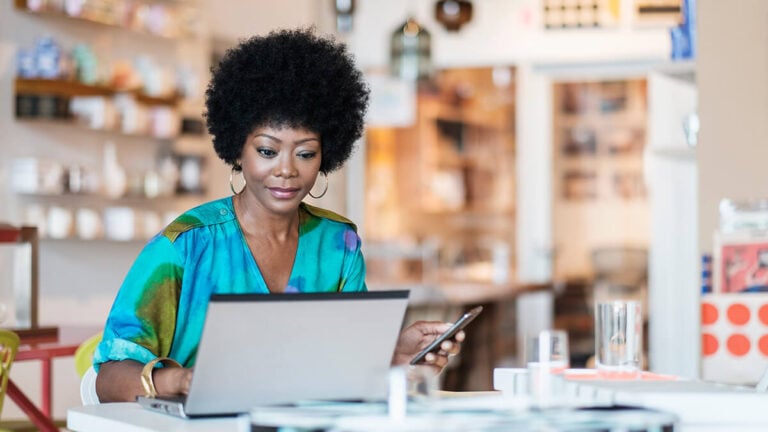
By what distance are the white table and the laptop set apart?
21 millimetres

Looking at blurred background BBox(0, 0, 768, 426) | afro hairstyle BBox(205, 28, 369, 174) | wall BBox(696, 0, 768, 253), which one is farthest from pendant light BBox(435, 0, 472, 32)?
afro hairstyle BBox(205, 28, 369, 174)

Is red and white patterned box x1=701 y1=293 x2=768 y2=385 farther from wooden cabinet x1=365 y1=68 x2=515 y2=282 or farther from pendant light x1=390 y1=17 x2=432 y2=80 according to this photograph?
wooden cabinet x1=365 y1=68 x2=515 y2=282

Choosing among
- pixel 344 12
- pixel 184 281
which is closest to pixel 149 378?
pixel 184 281

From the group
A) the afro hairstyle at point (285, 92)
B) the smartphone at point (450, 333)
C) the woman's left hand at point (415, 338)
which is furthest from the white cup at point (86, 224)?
the smartphone at point (450, 333)

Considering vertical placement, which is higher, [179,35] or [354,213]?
[179,35]

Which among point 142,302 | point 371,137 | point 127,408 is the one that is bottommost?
point 127,408

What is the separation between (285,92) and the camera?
2369mm

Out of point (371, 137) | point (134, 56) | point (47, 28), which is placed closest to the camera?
point (47, 28)

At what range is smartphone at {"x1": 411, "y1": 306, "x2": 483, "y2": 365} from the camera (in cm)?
206

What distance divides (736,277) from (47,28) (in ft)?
11.2

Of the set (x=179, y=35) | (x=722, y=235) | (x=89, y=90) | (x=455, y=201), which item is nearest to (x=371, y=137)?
(x=455, y=201)

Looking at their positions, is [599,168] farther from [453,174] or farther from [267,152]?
[267,152]

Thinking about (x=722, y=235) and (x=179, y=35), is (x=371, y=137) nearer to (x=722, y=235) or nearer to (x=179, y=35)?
(x=179, y=35)

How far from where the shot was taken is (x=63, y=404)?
19.3ft
